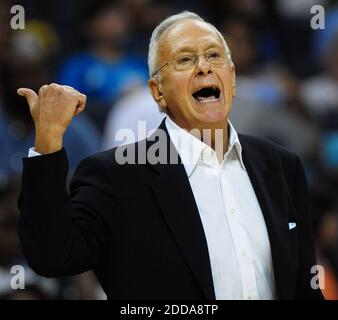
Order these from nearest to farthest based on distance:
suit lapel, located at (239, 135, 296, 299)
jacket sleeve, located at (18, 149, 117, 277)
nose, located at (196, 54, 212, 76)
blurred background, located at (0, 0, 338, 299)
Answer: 1. jacket sleeve, located at (18, 149, 117, 277)
2. suit lapel, located at (239, 135, 296, 299)
3. nose, located at (196, 54, 212, 76)
4. blurred background, located at (0, 0, 338, 299)

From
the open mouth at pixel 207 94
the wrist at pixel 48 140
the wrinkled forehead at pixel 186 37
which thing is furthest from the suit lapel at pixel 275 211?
the wrist at pixel 48 140

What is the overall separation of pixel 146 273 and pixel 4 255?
2.19 meters

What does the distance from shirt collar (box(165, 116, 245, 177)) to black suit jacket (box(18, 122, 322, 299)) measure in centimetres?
5

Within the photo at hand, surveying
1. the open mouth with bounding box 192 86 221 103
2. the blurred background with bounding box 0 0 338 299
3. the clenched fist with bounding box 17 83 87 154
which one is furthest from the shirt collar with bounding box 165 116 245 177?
the blurred background with bounding box 0 0 338 299

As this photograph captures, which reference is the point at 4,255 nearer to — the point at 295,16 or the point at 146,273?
the point at 146,273

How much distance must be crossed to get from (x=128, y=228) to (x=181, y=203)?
16 cm

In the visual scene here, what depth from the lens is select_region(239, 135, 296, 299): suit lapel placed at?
105 inches

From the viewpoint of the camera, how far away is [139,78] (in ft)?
19.5

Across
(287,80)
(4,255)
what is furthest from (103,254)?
(287,80)

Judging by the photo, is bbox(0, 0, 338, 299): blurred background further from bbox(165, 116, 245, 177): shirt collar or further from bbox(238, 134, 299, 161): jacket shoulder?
bbox(165, 116, 245, 177): shirt collar

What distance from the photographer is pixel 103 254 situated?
8.55 ft

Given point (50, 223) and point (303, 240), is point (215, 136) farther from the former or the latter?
point (50, 223)

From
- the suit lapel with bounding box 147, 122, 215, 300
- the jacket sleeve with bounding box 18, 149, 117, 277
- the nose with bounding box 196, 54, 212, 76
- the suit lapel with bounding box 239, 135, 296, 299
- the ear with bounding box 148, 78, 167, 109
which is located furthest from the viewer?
the ear with bounding box 148, 78, 167, 109

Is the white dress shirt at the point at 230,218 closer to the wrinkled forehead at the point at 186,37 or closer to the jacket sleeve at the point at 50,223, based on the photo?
the wrinkled forehead at the point at 186,37
